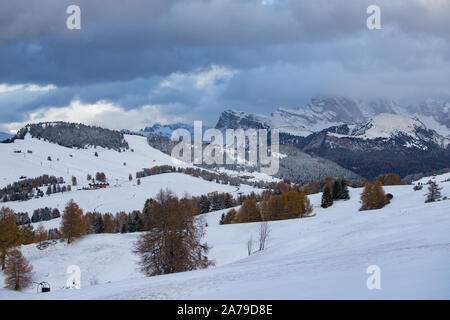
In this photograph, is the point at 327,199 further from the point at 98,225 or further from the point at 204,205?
the point at 98,225

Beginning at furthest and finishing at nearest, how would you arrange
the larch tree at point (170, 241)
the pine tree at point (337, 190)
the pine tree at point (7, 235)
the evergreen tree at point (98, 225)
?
1. the pine tree at point (337, 190)
2. the evergreen tree at point (98, 225)
3. the pine tree at point (7, 235)
4. the larch tree at point (170, 241)

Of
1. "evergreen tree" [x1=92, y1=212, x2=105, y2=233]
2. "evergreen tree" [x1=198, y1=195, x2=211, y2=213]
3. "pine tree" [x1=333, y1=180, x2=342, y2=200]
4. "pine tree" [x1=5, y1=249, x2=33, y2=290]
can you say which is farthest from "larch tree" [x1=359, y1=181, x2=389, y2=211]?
"pine tree" [x1=5, y1=249, x2=33, y2=290]

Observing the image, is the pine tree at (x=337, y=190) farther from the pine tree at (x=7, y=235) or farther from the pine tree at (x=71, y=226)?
the pine tree at (x=7, y=235)

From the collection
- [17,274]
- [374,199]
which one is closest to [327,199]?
[374,199]

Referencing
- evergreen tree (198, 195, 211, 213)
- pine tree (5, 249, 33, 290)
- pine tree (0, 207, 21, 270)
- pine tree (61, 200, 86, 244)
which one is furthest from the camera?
evergreen tree (198, 195, 211, 213)

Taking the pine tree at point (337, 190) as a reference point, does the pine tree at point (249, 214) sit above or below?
below

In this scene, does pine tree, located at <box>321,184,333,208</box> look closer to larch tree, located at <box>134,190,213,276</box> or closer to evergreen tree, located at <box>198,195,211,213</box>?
evergreen tree, located at <box>198,195,211,213</box>

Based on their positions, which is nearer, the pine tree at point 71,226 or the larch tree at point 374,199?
the pine tree at point 71,226

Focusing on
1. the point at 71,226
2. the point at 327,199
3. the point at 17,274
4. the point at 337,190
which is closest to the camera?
the point at 17,274

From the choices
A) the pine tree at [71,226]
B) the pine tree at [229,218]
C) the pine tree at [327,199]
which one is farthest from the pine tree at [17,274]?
the pine tree at [327,199]

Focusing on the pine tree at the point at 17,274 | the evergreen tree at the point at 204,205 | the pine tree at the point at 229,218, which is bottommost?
the pine tree at the point at 17,274

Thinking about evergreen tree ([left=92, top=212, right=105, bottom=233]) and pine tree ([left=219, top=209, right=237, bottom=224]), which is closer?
evergreen tree ([left=92, top=212, right=105, bottom=233])

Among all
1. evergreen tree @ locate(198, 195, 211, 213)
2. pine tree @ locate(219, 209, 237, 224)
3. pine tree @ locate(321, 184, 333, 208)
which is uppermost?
pine tree @ locate(321, 184, 333, 208)
